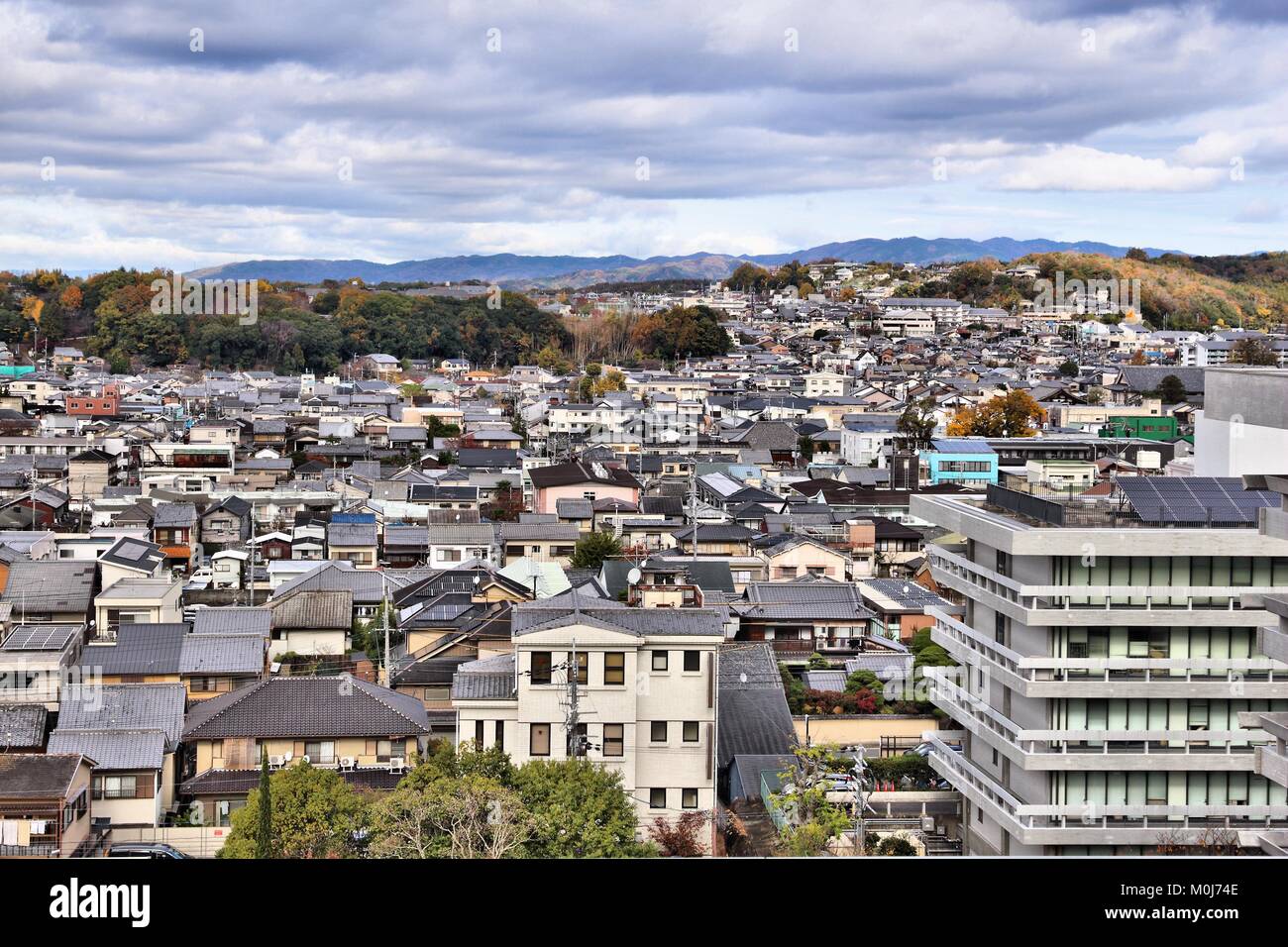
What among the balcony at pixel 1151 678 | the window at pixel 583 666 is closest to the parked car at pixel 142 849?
the window at pixel 583 666

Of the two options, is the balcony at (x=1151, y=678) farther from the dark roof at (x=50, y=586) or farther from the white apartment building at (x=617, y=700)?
the dark roof at (x=50, y=586)

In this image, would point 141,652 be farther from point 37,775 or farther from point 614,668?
point 614,668

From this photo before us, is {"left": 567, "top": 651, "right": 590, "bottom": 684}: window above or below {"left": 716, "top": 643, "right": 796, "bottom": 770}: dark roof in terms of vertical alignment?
above

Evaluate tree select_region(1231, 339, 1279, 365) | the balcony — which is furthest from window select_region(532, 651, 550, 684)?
tree select_region(1231, 339, 1279, 365)

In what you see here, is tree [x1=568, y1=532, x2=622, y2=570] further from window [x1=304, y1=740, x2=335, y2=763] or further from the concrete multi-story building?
the concrete multi-story building

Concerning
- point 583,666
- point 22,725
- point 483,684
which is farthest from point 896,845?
point 22,725
